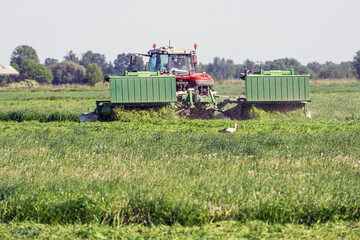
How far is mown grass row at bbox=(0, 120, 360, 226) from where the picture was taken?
18.7 ft

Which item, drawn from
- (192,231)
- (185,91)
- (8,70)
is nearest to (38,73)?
(8,70)

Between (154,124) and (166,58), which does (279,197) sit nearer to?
(154,124)

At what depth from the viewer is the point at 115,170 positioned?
281 inches

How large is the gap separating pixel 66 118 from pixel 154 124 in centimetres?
495

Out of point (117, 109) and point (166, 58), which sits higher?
point (166, 58)

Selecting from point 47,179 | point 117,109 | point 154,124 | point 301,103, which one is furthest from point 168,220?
point 301,103

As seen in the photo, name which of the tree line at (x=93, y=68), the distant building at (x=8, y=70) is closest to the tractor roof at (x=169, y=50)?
the tree line at (x=93, y=68)

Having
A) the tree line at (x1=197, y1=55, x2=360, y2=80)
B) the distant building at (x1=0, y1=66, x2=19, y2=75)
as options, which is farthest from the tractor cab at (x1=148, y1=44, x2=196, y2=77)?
the tree line at (x1=197, y1=55, x2=360, y2=80)

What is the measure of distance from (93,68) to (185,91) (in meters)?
70.7

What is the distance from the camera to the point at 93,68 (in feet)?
284

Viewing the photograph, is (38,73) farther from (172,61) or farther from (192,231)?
(192,231)

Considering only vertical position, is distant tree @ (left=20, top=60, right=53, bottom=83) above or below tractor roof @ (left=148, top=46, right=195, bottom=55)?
above

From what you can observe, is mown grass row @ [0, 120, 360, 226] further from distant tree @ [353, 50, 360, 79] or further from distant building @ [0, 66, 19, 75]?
distant building @ [0, 66, 19, 75]

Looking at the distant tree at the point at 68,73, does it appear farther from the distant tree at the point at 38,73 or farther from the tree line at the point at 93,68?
the distant tree at the point at 38,73
